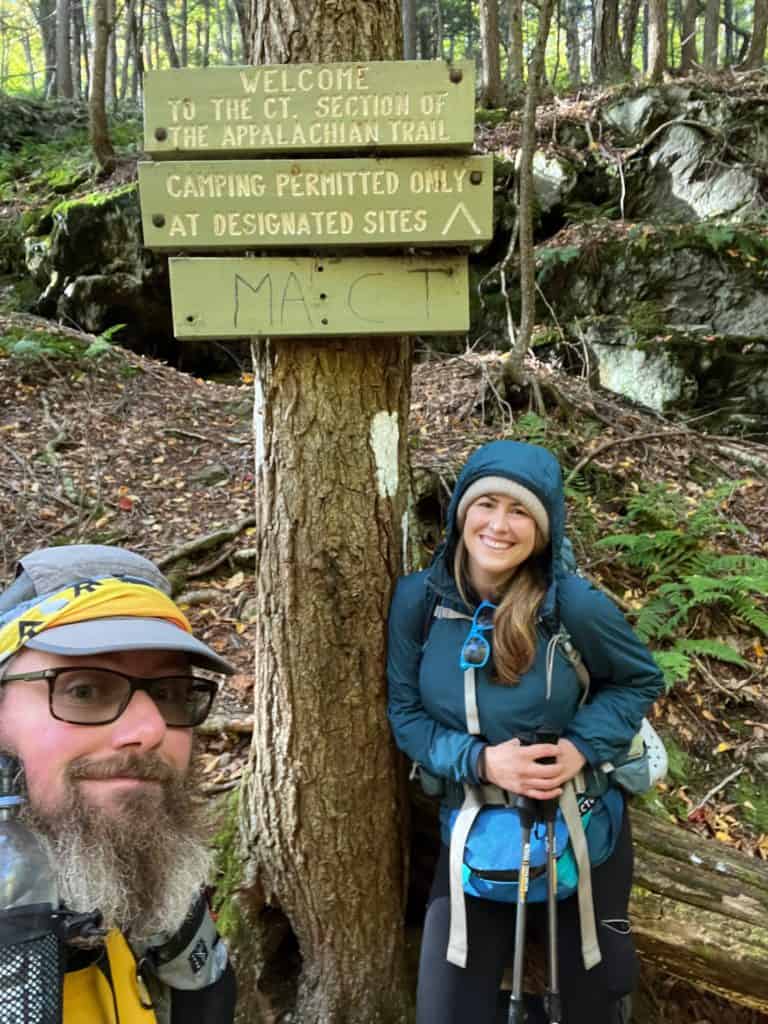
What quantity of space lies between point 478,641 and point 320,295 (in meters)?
1.31

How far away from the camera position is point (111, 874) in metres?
1.76

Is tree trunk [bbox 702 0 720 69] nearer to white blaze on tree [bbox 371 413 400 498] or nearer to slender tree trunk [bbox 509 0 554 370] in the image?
slender tree trunk [bbox 509 0 554 370]

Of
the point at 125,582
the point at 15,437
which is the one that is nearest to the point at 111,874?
the point at 125,582

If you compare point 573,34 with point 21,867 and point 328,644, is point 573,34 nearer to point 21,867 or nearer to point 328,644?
point 328,644

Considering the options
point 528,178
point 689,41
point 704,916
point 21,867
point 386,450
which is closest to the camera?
point 21,867

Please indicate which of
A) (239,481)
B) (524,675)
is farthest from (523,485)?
(239,481)

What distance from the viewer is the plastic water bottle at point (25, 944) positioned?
1379 mm

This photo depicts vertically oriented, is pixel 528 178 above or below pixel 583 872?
above

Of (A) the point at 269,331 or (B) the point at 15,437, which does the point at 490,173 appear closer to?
(A) the point at 269,331

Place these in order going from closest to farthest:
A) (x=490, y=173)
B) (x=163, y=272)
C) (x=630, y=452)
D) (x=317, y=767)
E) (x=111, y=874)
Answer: (x=111, y=874) < (x=490, y=173) < (x=317, y=767) < (x=630, y=452) < (x=163, y=272)

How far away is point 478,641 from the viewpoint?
254 centimetres

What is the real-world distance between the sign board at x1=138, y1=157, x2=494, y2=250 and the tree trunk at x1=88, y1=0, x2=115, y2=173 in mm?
11162

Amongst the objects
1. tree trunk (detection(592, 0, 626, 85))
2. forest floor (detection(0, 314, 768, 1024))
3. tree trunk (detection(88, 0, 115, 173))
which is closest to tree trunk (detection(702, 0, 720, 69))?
tree trunk (detection(592, 0, 626, 85))

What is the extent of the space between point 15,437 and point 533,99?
17.3 ft
